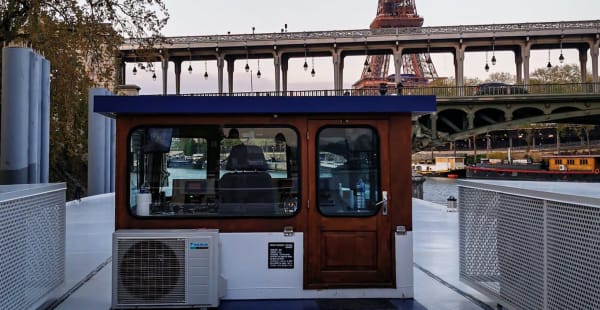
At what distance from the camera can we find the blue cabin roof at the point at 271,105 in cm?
492

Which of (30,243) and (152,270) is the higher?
(30,243)

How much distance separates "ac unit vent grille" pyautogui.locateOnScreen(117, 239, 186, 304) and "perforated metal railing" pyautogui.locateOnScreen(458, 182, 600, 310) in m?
2.72

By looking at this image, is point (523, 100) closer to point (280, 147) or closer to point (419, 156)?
point (280, 147)

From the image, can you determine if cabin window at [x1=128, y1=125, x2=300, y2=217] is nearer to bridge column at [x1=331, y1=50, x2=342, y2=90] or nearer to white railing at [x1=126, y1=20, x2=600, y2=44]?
bridge column at [x1=331, y1=50, x2=342, y2=90]

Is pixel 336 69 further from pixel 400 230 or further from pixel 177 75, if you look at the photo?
pixel 400 230

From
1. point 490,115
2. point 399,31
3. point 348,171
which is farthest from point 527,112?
point 348,171

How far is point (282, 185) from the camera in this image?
5094 mm

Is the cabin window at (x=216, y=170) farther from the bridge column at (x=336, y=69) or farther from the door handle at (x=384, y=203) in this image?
the bridge column at (x=336, y=69)

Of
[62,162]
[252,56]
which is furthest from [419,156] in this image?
[62,162]

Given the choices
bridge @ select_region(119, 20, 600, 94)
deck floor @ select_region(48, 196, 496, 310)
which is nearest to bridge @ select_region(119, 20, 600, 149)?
bridge @ select_region(119, 20, 600, 94)

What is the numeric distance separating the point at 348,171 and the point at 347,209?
1.16 feet

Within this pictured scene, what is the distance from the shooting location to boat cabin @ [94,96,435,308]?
16.4 ft

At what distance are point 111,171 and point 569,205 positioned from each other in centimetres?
1946

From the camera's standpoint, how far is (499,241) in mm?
4816
